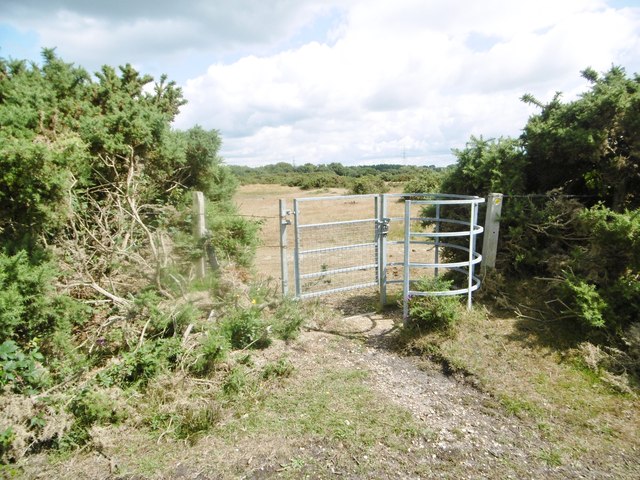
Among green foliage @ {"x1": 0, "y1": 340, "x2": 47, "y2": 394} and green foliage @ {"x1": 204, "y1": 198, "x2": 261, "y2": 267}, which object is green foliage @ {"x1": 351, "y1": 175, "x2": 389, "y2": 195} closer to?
green foliage @ {"x1": 204, "y1": 198, "x2": 261, "y2": 267}

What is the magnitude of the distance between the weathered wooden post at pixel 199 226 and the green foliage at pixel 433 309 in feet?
9.71

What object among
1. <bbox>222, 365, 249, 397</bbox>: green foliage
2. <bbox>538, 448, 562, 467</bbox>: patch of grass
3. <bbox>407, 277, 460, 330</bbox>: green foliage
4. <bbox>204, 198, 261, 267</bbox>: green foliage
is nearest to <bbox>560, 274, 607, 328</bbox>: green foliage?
Result: <bbox>407, 277, 460, 330</bbox>: green foliage

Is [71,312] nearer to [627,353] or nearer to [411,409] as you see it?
[411,409]

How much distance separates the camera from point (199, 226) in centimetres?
568

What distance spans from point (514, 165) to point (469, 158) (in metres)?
0.70

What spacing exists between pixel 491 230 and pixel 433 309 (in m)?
1.79

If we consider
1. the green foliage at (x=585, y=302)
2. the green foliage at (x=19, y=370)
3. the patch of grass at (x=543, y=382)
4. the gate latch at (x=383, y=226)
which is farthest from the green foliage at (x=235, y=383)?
the green foliage at (x=585, y=302)

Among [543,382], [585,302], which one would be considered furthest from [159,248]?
[585,302]

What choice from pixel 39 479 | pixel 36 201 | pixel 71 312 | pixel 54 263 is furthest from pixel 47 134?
pixel 39 479

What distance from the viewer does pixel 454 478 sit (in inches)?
110

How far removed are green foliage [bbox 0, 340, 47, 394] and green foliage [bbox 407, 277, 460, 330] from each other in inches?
152

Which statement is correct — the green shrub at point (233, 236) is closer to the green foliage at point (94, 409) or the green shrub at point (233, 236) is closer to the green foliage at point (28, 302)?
the green foliage at point (28, 302)

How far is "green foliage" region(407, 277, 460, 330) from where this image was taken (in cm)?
475

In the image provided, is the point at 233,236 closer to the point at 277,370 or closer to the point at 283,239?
the point at 283,239
